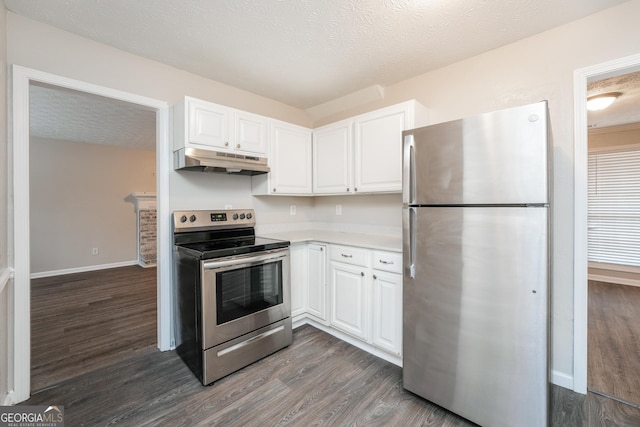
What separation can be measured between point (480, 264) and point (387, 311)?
881mm


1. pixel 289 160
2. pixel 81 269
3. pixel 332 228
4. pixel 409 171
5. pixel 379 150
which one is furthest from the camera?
pixel 81 269

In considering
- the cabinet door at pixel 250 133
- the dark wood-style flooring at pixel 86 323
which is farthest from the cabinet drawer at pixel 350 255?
the dark wood-style flooring at pixel 86 323

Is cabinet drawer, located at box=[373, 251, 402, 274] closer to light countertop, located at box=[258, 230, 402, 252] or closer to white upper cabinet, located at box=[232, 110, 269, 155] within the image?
light countertop, located at box=[258, 230, 402, 252]

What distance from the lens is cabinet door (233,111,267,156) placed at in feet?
8.26

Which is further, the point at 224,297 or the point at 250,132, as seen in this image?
the point at 250,132

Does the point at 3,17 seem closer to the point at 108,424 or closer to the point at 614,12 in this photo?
the point at 108,424

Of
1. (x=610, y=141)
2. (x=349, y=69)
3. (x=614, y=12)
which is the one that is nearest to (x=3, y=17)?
(x=349, y=69)

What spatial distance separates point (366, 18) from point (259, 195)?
6.25 ft

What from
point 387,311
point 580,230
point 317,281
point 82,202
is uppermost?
point 82,202

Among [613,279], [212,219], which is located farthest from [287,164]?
[613,279]

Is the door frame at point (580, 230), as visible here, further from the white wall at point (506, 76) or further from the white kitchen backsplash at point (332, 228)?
the white kitchen backsplash at point (332, 228)

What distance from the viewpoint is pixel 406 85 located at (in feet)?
8.96

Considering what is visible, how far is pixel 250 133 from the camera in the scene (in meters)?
2.61

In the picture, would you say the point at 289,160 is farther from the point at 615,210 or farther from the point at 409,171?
the point at 615,210
